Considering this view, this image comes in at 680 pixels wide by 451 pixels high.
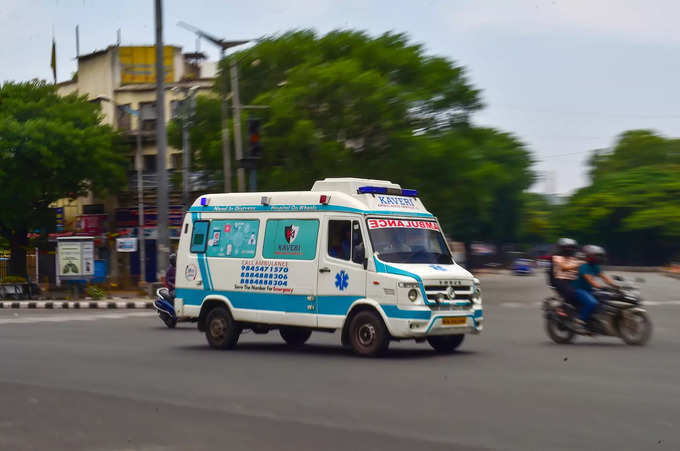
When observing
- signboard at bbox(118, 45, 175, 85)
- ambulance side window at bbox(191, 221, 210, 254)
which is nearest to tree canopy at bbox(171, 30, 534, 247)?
signboard at bbox(118, 45, 175, 85)

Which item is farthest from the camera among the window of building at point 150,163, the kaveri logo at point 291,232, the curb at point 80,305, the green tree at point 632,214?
the green tree at point 632,214

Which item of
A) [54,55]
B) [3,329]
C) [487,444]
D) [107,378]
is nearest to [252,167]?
[3,329]

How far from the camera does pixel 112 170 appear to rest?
49562mm

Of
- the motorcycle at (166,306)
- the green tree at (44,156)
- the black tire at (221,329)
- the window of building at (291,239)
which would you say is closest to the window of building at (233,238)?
the window of building at (291,239)

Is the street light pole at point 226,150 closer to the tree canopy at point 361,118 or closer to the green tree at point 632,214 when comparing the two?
the tree canopy at point 361,118

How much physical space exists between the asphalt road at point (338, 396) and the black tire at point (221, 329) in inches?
9.9

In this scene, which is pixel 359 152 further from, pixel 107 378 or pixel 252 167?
pixel 107 378

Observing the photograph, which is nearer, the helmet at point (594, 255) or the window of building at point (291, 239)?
the window of building at point (291, 239)

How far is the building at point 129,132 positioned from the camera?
2080 inches

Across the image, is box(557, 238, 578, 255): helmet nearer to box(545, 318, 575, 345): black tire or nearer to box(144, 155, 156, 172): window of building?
box(545, 318, 575, 345): black tire

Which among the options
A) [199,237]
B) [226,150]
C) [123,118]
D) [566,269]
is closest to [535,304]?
[226,150]

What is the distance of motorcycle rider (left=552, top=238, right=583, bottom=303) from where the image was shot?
51.3 ft

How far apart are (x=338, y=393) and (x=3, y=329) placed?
14.1m

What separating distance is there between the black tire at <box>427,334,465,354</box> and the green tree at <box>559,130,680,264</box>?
204ft
